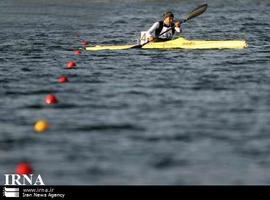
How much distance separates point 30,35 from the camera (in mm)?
42375

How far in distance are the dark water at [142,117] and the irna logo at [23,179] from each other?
8.1 inches

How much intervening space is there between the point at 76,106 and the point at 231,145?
5600 mm

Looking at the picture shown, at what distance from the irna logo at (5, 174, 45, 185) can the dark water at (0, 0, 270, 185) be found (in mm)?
207

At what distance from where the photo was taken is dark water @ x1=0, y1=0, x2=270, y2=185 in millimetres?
11992

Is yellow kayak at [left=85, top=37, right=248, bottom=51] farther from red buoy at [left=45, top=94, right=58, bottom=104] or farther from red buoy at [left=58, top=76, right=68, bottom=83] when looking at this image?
red buoy at [left=45, top=94, right=58, bottom=104]

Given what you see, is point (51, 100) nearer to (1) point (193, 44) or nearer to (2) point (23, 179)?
(2) point (23, 179)

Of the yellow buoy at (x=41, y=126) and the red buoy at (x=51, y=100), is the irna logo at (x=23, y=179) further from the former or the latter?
the red buoy at (x=51, y=100)

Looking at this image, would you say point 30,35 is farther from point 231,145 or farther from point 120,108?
point 231,145

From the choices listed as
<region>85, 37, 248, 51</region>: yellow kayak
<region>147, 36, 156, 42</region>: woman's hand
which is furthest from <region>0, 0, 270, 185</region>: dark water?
<region>147, 36, 156, 42</region>: woman's hand

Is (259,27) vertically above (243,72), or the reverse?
(259,27)

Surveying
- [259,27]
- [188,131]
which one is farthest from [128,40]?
[188,131]

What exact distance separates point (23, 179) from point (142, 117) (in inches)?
210
